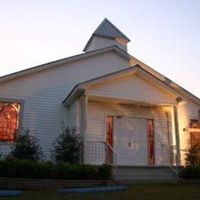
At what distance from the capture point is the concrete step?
13.4 metres

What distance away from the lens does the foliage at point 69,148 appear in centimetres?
1387

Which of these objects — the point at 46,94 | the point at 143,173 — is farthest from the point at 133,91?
the point at 46,94

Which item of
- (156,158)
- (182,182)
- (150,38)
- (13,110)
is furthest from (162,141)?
(13,110)

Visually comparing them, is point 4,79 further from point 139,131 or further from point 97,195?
point 97,195

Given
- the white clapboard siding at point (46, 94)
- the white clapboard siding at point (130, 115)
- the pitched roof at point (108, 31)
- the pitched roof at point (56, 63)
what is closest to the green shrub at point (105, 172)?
the white clapboard siding at point (130, 115)

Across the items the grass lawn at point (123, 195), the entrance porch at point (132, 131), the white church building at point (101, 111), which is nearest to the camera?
the grass lawn at point (123, 195)

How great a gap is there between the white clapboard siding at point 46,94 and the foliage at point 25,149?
97cm

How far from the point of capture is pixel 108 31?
69.4 ft

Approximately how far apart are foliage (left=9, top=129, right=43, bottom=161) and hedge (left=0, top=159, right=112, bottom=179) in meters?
2.61

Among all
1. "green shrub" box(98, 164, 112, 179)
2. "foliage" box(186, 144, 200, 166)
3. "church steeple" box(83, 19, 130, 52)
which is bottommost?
"green shrub" box(98, 164, 112, 179)

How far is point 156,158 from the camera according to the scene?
54.2 ft

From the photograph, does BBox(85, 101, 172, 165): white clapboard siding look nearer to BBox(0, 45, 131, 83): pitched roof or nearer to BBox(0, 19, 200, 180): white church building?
BBox(0, 19, 200, 180): white church building

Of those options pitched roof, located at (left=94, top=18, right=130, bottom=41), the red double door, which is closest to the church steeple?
pitched roof, located at (left=94, top=18, right=130, bottom=41)

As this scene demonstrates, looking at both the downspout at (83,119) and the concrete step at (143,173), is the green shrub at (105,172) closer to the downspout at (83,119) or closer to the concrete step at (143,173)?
the concrete step at (143,173)
